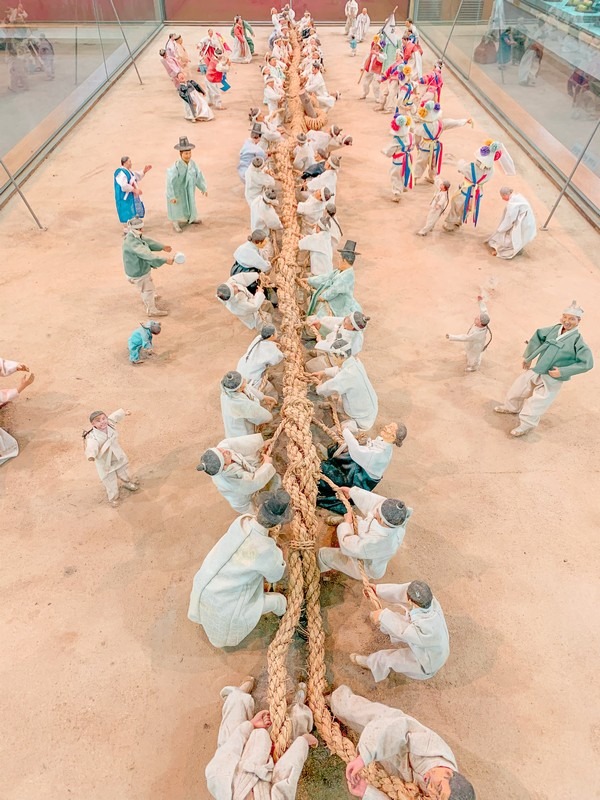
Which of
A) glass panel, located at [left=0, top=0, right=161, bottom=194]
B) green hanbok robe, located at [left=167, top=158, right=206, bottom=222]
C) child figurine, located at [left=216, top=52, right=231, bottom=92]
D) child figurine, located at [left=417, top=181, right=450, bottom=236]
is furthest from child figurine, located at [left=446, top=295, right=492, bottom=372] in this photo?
child figurine, located at [left=216, top=52, right=231, bottom=92]

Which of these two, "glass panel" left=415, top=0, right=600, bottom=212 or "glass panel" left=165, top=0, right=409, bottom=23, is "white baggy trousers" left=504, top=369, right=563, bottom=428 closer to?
"glass panel" left=415, top=0, right=600, bottom=212

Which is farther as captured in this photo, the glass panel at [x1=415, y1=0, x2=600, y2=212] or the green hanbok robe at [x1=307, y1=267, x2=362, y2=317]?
the glass panel at [x1=415, y1=0, x2=600, y2=212]

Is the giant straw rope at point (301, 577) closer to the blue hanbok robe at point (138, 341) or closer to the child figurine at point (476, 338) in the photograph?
the blue hanbok robe at point (138, 341)

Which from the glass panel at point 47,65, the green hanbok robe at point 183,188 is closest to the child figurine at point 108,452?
the green hanbok robe at point 183,188

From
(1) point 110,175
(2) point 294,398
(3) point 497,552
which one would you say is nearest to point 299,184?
(1) point 110,175

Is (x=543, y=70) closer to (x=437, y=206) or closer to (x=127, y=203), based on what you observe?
(x=437, y=206)

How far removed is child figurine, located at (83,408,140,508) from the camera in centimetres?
402

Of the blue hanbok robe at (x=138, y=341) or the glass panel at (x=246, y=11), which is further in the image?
the glass panel at (x=246, y=11)

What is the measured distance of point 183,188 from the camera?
753 cm

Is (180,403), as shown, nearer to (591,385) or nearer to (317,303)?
(317,303)

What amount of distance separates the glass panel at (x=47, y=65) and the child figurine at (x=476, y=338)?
7133 mm

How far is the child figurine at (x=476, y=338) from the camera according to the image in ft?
16.9

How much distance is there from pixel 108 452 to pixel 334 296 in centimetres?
248

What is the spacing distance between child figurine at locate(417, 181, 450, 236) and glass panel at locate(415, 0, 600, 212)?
2490mm
